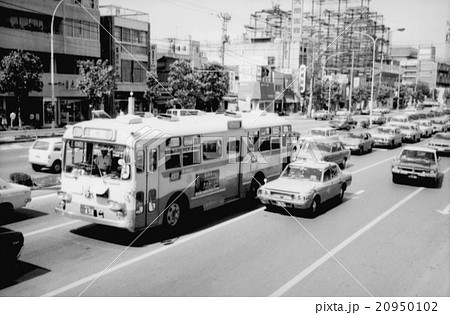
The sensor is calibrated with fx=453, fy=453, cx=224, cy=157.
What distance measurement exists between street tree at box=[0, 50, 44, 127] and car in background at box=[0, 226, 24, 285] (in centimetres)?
3191

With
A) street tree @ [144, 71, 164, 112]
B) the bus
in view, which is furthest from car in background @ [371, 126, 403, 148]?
street tree @ [144, 71, 164, 112]

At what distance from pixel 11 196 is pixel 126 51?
1723 inches

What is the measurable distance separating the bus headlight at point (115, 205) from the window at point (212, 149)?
10.6 feet

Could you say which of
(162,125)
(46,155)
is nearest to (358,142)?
(46,155)

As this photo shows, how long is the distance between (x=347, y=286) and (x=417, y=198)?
34.1ft

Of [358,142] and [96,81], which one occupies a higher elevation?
[96,81]

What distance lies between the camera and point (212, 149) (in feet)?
43.9

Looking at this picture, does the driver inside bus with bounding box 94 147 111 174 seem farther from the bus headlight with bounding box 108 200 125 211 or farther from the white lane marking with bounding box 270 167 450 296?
the white lane marking with bounding box 270 167 450 296

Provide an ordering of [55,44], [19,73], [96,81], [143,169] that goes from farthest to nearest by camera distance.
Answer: [55,44] < [96,81] < [19,73] < [143,169]

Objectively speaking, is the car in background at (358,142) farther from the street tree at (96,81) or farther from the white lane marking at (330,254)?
the street tree at (96,81)

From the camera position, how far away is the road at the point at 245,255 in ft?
27.9

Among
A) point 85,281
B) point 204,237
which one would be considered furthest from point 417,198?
point 85,281

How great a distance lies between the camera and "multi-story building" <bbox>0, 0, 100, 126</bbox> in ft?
132

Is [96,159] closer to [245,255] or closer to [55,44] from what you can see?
[245,255]
